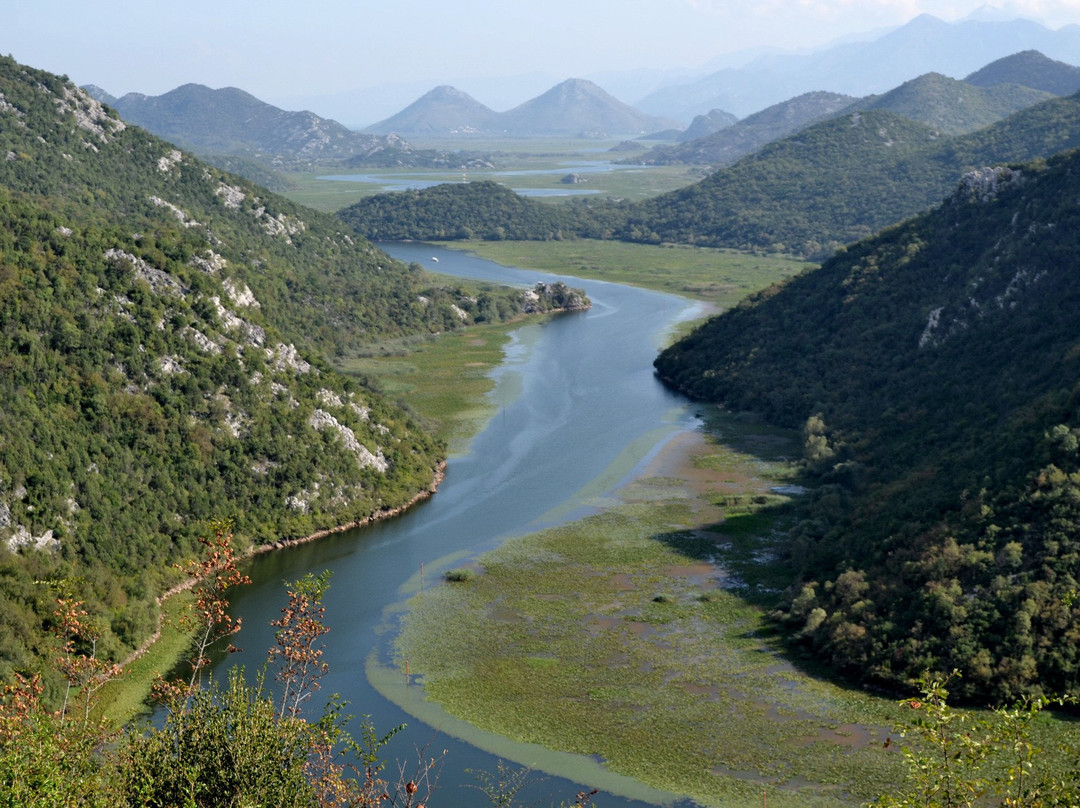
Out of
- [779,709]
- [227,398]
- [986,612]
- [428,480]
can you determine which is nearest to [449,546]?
[428,480]

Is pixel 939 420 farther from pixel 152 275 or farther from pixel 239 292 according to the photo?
pixel 239 292

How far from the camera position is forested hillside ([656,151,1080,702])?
201ft

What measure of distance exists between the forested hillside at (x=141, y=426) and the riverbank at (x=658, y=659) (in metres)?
16.0

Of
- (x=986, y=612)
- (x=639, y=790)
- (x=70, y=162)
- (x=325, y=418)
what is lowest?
(x=639, y=790)

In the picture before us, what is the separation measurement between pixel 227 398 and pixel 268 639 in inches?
1100

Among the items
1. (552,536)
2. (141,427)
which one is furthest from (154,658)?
(552,536)

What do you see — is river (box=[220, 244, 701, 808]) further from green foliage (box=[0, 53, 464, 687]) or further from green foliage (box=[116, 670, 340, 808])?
green foliage (box=[116, 670, 340, 808])

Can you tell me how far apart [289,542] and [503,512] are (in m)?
16.0

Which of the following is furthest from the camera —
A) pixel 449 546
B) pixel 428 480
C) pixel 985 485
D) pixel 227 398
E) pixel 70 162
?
pixel 70 162

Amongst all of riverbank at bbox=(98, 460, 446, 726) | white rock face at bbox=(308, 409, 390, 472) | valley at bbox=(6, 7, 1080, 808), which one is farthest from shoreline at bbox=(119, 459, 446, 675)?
white rock face at bbox=(308, 409, 390, 472)

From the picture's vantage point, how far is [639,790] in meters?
51.8

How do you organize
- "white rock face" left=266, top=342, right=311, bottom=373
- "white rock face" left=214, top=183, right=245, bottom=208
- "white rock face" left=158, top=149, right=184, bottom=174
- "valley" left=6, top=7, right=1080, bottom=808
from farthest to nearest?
"white rock face" left=214, top=183, right=245, bottom=208, "white rock face" left=158, top=149, right=184, bottom=174, "white rock face" left=266, top=342, right=311, bottom=373, "valley" left=6, top=7, right=1080, bottom=808

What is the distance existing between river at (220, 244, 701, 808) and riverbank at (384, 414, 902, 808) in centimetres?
193

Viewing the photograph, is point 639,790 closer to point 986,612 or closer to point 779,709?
point 779,709
